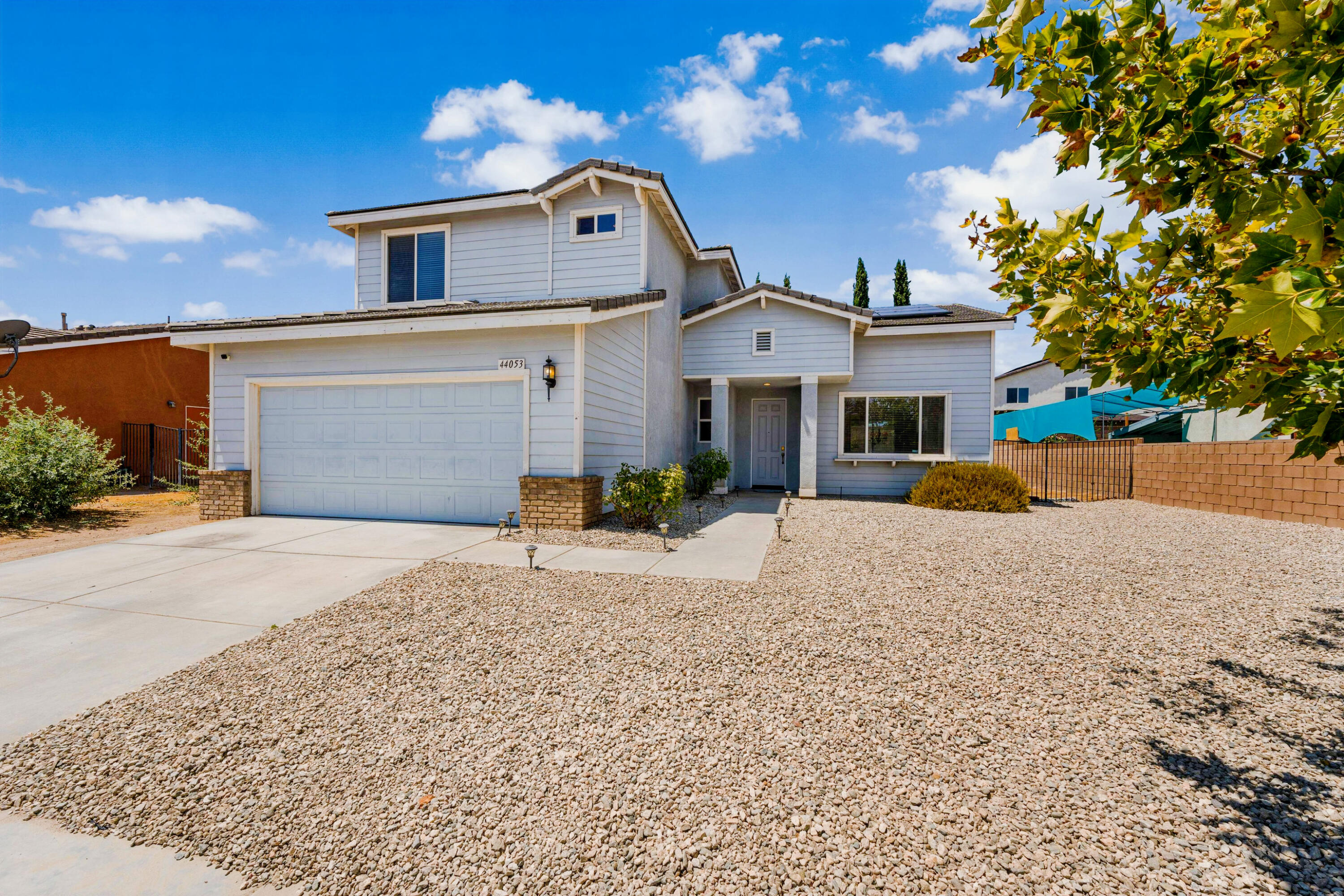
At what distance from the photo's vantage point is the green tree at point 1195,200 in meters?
1.37

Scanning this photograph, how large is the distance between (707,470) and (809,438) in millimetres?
2576

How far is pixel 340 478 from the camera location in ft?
29.5

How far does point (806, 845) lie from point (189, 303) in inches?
1906

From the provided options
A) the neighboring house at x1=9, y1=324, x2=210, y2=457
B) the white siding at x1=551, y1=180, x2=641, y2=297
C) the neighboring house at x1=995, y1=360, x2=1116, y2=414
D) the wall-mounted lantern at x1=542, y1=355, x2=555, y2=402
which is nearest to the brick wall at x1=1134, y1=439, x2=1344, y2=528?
the wall-mounted lantern at x1=542, y1=355, x2=555, y2=402

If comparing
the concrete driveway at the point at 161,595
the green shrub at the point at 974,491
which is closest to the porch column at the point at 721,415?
the green shrub at the point at 974,491

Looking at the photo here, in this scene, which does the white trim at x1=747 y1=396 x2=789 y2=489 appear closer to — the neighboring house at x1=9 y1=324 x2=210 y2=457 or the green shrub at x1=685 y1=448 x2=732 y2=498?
the green shrub at x1=685 y1=448 x2=732 y2=498

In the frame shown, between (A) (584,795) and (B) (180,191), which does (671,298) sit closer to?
(B) (180,191)

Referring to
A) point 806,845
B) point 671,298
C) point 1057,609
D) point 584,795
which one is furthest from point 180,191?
point 1057,609

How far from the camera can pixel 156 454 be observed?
14.5 m

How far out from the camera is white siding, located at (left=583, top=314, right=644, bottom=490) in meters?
8.35

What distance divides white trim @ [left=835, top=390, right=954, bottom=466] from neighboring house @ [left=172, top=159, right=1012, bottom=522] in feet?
0.17

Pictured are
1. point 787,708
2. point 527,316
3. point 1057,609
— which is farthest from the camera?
point 527,316

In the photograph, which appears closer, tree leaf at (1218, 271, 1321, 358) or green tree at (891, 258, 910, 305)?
tree leaf at (1218, 271, 1321, 358)

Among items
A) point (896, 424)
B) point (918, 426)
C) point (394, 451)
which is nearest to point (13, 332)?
point (394, 451)
